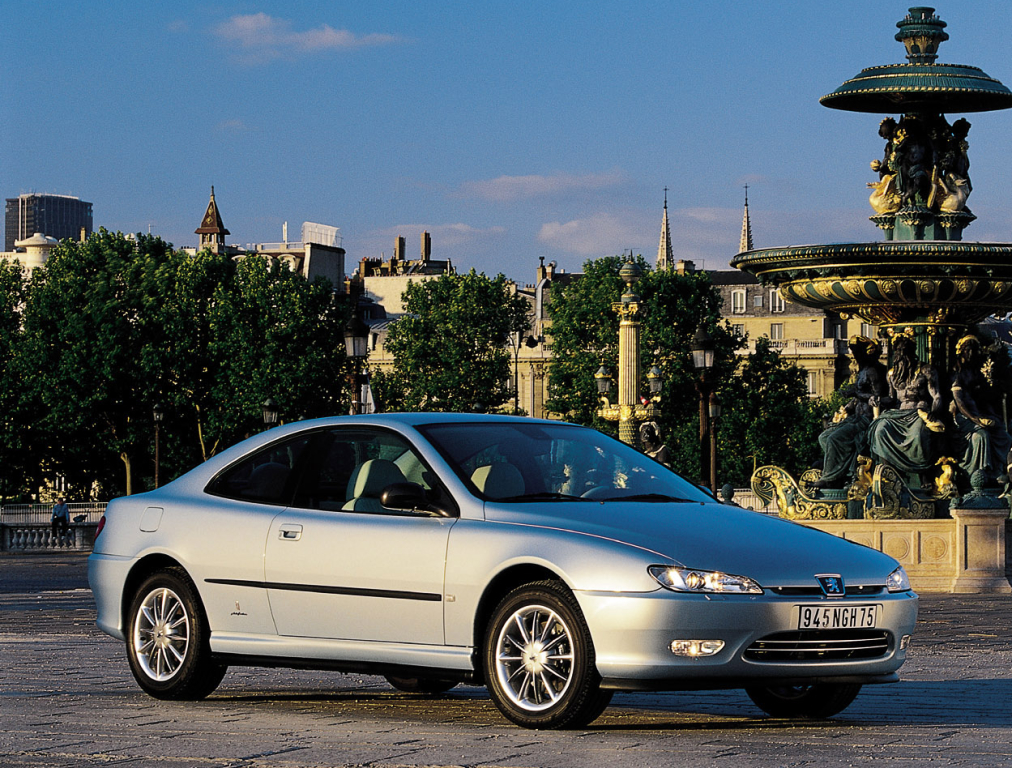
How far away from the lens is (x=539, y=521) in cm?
879

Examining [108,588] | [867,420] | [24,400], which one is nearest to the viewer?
[108,588]

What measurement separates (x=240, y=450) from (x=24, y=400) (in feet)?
218

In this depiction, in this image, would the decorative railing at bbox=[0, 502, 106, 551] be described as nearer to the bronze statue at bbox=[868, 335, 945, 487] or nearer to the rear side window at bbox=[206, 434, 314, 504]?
the bronze statue at bbox=[868, 335, 945, 487]

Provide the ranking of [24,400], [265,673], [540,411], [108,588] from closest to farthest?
[108,588] → [265,673] → [24,400] → [540,411]

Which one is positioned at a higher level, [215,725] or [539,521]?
[539,521]

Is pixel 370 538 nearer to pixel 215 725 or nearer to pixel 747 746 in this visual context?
pixel 215 725

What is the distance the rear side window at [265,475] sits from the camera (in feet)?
32.8

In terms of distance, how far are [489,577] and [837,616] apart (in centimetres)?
153

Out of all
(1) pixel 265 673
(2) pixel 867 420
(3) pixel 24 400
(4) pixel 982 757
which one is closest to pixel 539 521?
(4) pixel 982 757

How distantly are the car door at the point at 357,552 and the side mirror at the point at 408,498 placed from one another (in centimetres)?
5

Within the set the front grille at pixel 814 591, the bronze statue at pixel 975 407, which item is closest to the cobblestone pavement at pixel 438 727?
the front grille at pixel 814 591

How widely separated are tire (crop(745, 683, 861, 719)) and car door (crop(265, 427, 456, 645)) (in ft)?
5.40

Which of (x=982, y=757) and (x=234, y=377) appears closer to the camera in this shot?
(x=982, y=757)

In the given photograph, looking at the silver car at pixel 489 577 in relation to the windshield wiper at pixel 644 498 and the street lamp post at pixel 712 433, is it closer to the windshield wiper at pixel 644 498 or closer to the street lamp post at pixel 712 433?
the windshield wiper at pixel 644 498
